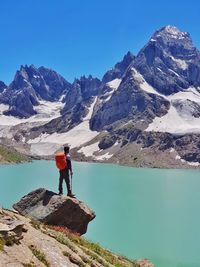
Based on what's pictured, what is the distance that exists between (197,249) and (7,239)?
48663 mm

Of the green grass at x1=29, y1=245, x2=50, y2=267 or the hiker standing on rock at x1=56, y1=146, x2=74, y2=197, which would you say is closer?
the green grass at x1=29, y1=245, x2=50, y2=267

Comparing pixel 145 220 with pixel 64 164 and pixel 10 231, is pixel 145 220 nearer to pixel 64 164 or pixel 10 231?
pixel 64 164

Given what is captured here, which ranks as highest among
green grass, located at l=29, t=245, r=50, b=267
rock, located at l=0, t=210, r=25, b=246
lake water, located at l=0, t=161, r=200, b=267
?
rock, located at l=0, t=210, r=25, b=246

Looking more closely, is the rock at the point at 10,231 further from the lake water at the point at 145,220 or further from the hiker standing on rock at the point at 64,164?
the lake water at the point at 145,220

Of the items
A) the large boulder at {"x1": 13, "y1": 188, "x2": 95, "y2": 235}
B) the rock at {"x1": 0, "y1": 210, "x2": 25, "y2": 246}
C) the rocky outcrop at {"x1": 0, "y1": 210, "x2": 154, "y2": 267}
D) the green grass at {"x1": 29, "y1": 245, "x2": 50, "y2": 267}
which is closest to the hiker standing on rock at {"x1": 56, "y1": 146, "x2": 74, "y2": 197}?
the large boulder at {"x1": 13, "y1": 188, "x2": 95, "y2": 235}

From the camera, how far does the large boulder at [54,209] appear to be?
27938mm

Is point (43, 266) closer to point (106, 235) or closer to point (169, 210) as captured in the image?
point (106, 235)

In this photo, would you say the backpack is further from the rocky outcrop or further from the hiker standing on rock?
the rocky outcrop

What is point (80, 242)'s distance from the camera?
2419cm

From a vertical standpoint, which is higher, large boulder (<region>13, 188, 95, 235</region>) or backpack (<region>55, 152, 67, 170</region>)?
backpack (<region>55, 152, 67, 170</region>)

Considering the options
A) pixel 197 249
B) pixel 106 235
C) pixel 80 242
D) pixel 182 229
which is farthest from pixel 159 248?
pixel 80 242

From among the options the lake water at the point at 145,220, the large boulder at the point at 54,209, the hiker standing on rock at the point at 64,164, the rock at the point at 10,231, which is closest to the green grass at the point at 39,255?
the rock at the point at 10,231

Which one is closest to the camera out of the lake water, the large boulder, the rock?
the rock

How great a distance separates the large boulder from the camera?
1100 inches
